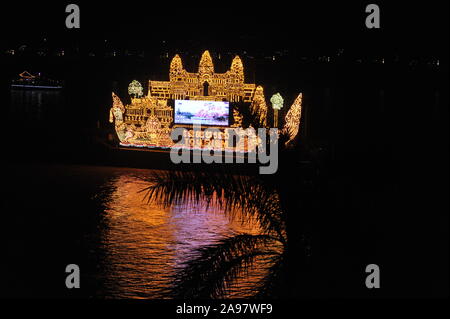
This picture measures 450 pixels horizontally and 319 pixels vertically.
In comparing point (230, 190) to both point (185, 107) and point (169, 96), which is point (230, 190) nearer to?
point (185, 107)

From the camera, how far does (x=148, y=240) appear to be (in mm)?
8281

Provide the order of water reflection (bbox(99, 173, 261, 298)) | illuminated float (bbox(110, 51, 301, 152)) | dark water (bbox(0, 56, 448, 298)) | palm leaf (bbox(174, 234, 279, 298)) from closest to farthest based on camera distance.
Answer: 1. palm leaf (bbox(174, 234, 279, 298))
2. dark water (bbox(0, 56, 448, 298))
3. water reflection (bbox(99, 173, 261, 298))
4. illuminated float (bbox(110, 51, 301, 152))

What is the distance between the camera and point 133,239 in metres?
8.31

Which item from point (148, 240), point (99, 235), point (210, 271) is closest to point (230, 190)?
point (210, 271)

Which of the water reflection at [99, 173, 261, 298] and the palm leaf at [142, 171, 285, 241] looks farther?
the water reflection at [99, 173, 261, 298]

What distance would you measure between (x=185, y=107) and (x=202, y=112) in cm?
41

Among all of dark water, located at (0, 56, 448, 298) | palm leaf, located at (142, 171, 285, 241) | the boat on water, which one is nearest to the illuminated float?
dark water, located at (0, 56, 448, 298)

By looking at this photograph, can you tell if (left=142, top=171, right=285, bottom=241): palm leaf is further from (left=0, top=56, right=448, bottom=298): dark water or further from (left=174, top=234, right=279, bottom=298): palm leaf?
(left=0, top=56, right=448, bottom=298): dark water

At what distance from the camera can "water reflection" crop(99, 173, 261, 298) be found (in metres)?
6.58

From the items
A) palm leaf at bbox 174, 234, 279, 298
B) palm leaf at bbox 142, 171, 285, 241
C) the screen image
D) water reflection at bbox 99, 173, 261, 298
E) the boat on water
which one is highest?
the boat on water

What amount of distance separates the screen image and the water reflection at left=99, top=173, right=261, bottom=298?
347 centimetres

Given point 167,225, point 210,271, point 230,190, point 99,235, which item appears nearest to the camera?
point 210,271

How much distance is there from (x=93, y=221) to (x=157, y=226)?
3.20 ft

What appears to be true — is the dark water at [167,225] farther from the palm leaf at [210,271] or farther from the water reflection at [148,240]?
the palm leaf at [210,271]
